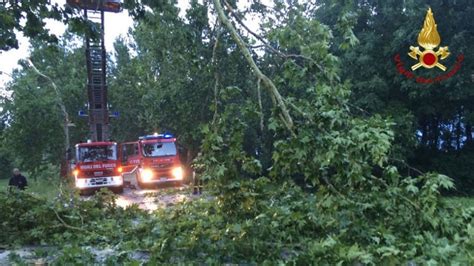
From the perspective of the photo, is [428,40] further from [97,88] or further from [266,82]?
[97,88]

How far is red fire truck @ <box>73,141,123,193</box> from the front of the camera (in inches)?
712

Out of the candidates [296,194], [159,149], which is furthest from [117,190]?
[296,194]

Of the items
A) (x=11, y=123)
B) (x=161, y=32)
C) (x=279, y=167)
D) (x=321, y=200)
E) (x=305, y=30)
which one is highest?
(x=161, y=32)

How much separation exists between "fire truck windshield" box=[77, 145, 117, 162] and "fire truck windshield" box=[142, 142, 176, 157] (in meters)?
2.12

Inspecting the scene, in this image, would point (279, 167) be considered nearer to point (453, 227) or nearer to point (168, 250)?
point (168, 250)

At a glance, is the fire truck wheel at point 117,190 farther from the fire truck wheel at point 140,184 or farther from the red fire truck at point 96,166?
the fire truck wheel at point 140,184

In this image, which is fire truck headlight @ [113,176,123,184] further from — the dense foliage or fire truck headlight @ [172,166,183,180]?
the dense foliage

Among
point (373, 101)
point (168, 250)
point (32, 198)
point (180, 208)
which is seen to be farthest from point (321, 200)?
point (373, 101)

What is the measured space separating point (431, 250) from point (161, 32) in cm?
1767

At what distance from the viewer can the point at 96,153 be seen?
18312mm

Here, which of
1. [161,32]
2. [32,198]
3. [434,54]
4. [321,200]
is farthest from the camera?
[161,32]

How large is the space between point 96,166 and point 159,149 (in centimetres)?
313

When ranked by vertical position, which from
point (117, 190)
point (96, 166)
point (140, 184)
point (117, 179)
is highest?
point (96, 166)

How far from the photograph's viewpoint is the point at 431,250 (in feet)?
15.7
